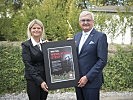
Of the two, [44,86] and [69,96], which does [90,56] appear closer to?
[44,86]

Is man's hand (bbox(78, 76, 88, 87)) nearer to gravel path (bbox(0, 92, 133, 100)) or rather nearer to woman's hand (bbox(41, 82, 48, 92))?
Answer: woman's hand (bbox(41, 82, 48, 92))

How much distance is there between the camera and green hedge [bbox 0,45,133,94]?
879cm

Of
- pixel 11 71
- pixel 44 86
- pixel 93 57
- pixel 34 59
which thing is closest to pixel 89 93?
pixel 93 57

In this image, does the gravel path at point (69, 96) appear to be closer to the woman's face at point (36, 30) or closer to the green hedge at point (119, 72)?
the green hedge at point (119, 72)

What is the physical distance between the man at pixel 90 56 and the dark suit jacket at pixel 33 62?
1.70ft

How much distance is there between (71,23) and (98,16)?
1338 millimetres

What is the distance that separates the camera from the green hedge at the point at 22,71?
8789 millimetres

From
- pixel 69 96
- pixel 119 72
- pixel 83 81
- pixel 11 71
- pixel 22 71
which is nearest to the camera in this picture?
pixel 83 81

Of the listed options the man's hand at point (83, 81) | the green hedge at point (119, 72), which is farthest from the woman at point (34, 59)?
the green hedge at point (119, 72)

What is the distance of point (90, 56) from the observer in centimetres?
426

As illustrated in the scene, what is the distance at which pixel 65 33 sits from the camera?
46.1 feet

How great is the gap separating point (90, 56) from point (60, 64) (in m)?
0.41

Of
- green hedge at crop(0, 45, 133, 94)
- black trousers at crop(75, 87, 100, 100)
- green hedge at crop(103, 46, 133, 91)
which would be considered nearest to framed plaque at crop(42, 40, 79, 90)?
black trousers at crop(75, 87, 100, 100)

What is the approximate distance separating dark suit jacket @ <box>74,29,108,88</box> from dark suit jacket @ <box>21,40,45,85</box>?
0.53 m
